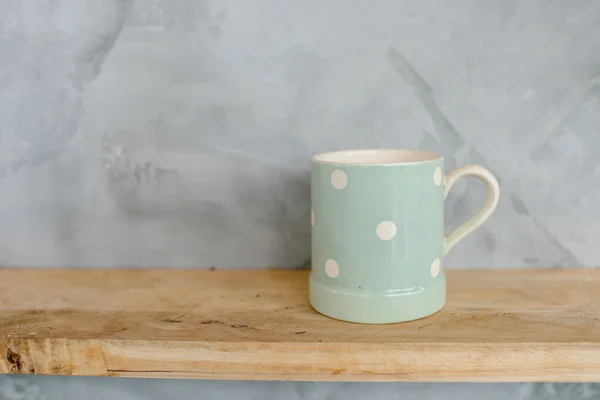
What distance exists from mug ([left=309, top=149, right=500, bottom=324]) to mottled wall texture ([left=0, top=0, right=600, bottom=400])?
13 centimetres

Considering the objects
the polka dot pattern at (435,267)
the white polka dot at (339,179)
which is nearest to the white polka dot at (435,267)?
the polka dot pattern at (435,267)

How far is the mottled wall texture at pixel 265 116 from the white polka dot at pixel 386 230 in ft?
0.51

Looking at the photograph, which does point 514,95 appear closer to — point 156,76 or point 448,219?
point 448,219

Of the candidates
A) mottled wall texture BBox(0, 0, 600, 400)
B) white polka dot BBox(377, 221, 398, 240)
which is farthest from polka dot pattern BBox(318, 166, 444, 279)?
mottled wall texture BBox(0, 0, 600, 400)

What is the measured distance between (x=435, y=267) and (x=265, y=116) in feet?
0.77

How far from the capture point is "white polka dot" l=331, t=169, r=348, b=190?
1.40ft

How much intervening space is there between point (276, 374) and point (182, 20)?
1.19 feet

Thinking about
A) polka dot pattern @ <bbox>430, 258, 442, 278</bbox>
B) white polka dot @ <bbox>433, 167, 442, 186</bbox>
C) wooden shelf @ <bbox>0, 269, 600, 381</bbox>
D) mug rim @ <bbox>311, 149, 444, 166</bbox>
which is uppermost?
mug rim @ <bbox>311, 149, 444, 166</bbox>

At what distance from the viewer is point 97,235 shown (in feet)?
1.95

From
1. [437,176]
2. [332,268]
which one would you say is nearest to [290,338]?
[332,268]

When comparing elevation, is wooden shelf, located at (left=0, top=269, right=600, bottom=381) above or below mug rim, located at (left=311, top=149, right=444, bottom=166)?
below

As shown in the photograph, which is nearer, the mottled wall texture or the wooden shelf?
the wooden shelf

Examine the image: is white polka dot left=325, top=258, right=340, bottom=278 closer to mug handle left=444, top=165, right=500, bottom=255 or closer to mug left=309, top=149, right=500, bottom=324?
mug left=309, top=149, right=500, bottom=324

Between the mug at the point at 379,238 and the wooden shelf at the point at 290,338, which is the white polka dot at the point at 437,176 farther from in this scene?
the wooden shelf at the point at 290,338
